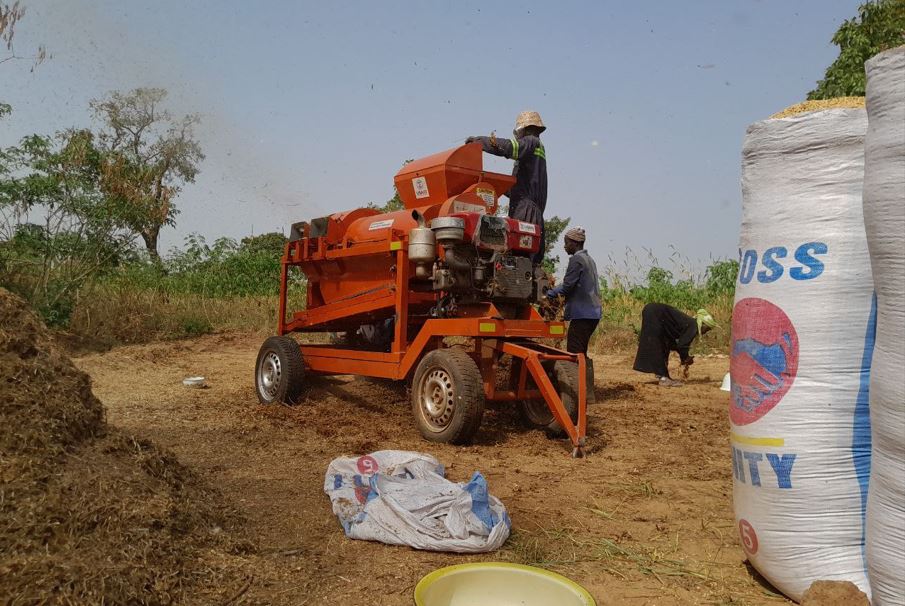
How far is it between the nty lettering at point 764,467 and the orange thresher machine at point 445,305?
2.65 meters

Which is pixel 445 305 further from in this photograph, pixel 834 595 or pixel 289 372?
pixel 834 595

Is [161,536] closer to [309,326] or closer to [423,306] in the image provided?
[423,306]

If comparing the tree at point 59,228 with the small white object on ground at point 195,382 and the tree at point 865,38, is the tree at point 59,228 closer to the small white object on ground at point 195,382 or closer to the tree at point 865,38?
the small white object on ground at point 195,382

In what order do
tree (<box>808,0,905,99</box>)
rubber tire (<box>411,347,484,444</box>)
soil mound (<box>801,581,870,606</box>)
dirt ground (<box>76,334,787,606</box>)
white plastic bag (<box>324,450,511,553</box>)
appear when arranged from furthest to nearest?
tree (<box>808,0,905,99</box>), rubber tire (<box>411,347,484,444</box>), white plastic bag (<box>324,450,511,553</box>), dirt ground (<box>76,334,787,606</box>), soil mound (<box>801,581,870,606</box>)

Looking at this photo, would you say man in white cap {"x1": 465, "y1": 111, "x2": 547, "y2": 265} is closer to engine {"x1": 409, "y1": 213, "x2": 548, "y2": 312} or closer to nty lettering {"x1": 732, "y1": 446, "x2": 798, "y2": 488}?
engine {"x1": 409, "y1": 213, "x2": 548, "y2": 312}

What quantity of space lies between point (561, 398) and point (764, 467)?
3.10 m

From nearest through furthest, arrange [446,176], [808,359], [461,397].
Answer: [808,359] < [461,397] < [446,176]

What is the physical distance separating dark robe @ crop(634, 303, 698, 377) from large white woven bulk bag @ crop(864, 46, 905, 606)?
697 cm

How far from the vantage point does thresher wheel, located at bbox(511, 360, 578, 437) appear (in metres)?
5.71

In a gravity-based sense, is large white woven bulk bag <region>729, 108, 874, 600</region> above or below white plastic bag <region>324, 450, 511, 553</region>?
above

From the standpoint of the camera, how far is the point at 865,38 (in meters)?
12.4

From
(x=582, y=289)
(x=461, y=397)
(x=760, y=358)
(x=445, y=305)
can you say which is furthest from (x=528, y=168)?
(x=760, y=358)

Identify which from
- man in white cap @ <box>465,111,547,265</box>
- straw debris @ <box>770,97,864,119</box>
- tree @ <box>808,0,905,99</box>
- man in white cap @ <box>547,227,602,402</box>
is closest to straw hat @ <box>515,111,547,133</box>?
man in white cap @ <box>465,111,547,265</box>

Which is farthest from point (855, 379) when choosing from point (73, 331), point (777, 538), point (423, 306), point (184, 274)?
point (184, 274)
